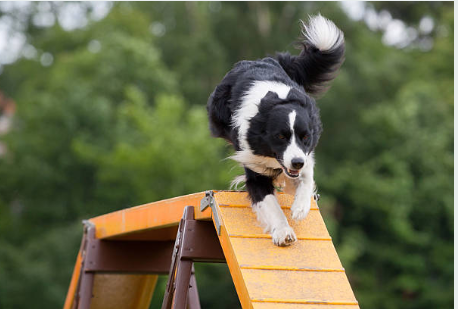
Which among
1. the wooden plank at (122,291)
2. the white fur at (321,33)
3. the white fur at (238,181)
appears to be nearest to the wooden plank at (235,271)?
the white fur at (238,181)

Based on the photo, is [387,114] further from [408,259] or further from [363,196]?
[408,259]

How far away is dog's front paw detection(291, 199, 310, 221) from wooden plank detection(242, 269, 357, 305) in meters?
0.46

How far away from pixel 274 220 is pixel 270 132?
62 centimetres

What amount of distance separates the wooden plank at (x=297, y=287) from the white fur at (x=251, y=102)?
1.00 metres

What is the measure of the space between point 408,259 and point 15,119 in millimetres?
13772

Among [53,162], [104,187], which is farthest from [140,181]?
[53,162]

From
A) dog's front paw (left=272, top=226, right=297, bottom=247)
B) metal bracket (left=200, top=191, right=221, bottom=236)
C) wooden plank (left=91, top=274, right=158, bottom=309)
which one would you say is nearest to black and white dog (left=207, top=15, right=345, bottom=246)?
dog's front paw (left=272, top=226, right=297, bottom=247)

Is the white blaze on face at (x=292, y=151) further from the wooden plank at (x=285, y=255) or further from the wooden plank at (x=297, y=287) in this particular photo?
the wooden plank at (x=297, y=287)

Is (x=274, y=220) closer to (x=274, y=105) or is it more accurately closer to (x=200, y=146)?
(x=274, y=105)

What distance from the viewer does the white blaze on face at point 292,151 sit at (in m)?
5.00

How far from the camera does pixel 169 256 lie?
7.40m

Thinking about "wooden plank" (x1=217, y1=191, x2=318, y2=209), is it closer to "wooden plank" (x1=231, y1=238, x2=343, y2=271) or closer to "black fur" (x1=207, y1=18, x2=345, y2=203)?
"black fur" (x1=207, y1=18, x2=345, y2=203)

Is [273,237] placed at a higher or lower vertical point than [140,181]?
lower

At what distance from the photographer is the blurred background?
70.1ft
